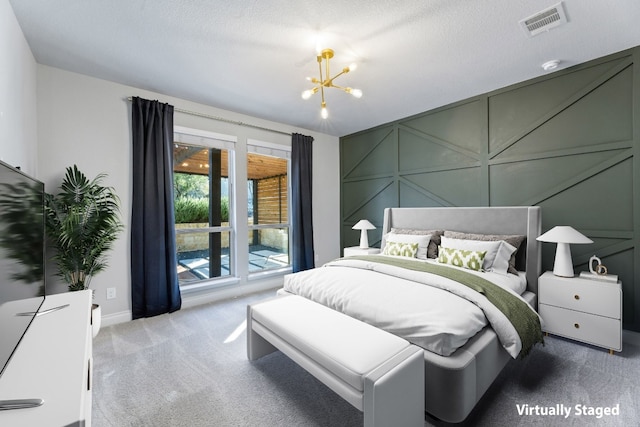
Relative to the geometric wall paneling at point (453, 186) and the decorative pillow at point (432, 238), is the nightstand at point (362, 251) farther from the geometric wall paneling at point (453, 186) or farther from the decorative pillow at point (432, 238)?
the geometric wall paneling at point (453, 186)

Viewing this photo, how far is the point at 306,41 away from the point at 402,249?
93.1 inches

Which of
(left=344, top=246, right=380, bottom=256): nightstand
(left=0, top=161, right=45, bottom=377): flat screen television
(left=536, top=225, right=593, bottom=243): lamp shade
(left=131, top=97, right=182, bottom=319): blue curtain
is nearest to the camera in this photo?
(left=0, top=161, right=45, bottom=377): flat screen television

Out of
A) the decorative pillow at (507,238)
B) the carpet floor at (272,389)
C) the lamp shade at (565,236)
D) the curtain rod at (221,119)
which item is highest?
the curtain rod at (221,119)

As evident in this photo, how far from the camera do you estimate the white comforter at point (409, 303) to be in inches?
60.2

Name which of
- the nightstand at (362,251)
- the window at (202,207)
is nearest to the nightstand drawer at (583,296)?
the nightstand at (362,251)

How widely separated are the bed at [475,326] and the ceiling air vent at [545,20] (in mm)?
1581

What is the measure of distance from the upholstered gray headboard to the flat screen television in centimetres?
360

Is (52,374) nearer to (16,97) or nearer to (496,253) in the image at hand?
(16,97)

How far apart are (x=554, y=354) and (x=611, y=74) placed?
253 cm

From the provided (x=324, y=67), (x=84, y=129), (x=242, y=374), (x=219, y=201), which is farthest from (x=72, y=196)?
(x=324, y=67)

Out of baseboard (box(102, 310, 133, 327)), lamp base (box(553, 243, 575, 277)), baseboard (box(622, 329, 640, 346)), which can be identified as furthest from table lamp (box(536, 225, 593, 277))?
baseboard (box(102, 310, 133, 327))

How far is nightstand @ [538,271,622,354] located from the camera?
2.17 metres

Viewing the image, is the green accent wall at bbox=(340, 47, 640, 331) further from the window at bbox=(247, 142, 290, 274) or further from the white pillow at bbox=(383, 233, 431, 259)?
the window at bbox=(247, 142, 290, 274)

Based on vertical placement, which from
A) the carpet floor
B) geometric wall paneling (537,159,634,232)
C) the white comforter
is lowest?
the carpet floor
